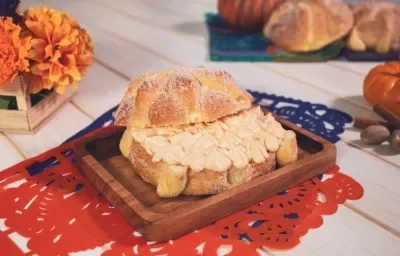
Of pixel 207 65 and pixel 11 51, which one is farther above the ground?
pixel 11 51

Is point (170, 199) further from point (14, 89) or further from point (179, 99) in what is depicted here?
point (14, 89)

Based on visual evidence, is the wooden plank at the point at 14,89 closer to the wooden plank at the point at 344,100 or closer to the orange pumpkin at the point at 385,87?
the wooden plank at the point at 344,100

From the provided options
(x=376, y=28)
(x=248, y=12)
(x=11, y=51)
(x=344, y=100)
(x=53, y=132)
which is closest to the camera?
(x=11, y=51)

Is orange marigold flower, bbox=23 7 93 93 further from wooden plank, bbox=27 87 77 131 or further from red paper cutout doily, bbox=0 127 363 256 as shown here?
red paper cutout doily, bbox=0 127 363 256

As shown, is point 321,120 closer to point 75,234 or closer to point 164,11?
point 75,234

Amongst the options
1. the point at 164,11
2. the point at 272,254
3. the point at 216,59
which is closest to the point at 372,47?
the point at 216,59

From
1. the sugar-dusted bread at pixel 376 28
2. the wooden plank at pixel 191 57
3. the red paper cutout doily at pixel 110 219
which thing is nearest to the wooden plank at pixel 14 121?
the red paper cutout doily at pixel 110 219

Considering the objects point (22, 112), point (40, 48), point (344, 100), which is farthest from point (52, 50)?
point (344, 100)
